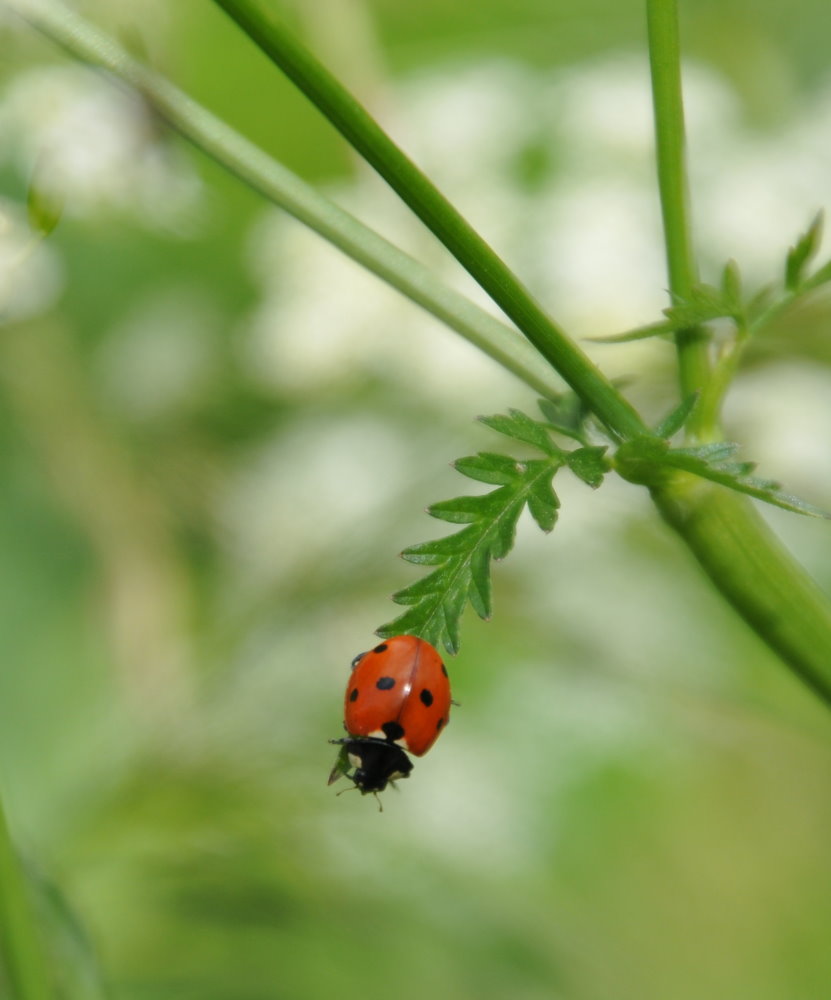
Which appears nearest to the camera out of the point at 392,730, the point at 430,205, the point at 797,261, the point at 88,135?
the point at 430,205

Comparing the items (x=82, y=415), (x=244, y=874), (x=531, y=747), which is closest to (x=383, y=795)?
(x=244, y=874)

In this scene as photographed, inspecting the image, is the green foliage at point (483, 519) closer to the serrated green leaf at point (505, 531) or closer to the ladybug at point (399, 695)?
the serrated green leaf at point (505, 531)

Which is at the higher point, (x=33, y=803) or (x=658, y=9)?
(x=33, y=803)

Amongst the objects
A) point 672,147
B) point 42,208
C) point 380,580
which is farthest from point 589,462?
point 380,580

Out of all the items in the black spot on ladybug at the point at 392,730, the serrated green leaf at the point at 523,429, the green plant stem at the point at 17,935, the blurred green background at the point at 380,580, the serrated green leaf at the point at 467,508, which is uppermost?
the blurred green background at the point at 380,580

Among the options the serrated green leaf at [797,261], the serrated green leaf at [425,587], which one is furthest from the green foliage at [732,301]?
the serrated green leaf at [425,587]

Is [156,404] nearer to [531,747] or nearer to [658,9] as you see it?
[531,747]

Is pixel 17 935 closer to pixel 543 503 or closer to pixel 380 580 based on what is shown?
pixel 543 503
